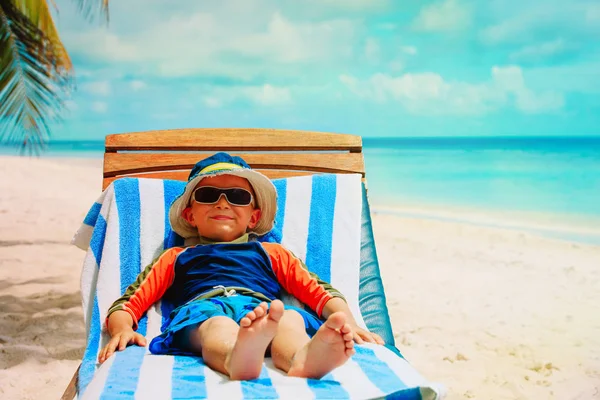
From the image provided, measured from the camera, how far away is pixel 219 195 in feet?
8.23

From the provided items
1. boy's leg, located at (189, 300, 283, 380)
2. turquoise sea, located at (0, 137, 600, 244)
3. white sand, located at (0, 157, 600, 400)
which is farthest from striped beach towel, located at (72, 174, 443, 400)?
turquoise sea, located at (0, 137, 600, 244)

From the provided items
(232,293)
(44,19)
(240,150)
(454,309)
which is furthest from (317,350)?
(44,19)

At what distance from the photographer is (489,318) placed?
4562 mm

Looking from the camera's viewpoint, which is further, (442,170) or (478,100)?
(478,100)

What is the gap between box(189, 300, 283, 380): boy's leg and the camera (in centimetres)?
167

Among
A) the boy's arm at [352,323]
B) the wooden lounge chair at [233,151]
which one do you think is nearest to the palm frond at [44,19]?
the wooden lounge chair at [233,151]

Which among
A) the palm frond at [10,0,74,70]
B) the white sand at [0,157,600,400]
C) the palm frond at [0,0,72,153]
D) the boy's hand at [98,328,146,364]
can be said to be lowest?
the white sand at [0,157,600,400]

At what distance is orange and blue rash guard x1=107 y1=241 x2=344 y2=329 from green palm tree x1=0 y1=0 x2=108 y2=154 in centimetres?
260

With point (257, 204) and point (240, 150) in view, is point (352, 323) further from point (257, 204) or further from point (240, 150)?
point (240, 150)

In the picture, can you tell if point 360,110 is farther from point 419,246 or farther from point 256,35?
point 419,246

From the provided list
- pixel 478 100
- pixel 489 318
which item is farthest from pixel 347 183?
pixel 478 100

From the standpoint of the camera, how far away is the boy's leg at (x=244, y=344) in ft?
5.48

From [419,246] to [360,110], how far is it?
2805 cm

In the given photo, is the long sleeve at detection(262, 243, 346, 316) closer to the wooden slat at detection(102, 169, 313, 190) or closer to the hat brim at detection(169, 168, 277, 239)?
the hat brim at detection(169, 168, 277, 239)
